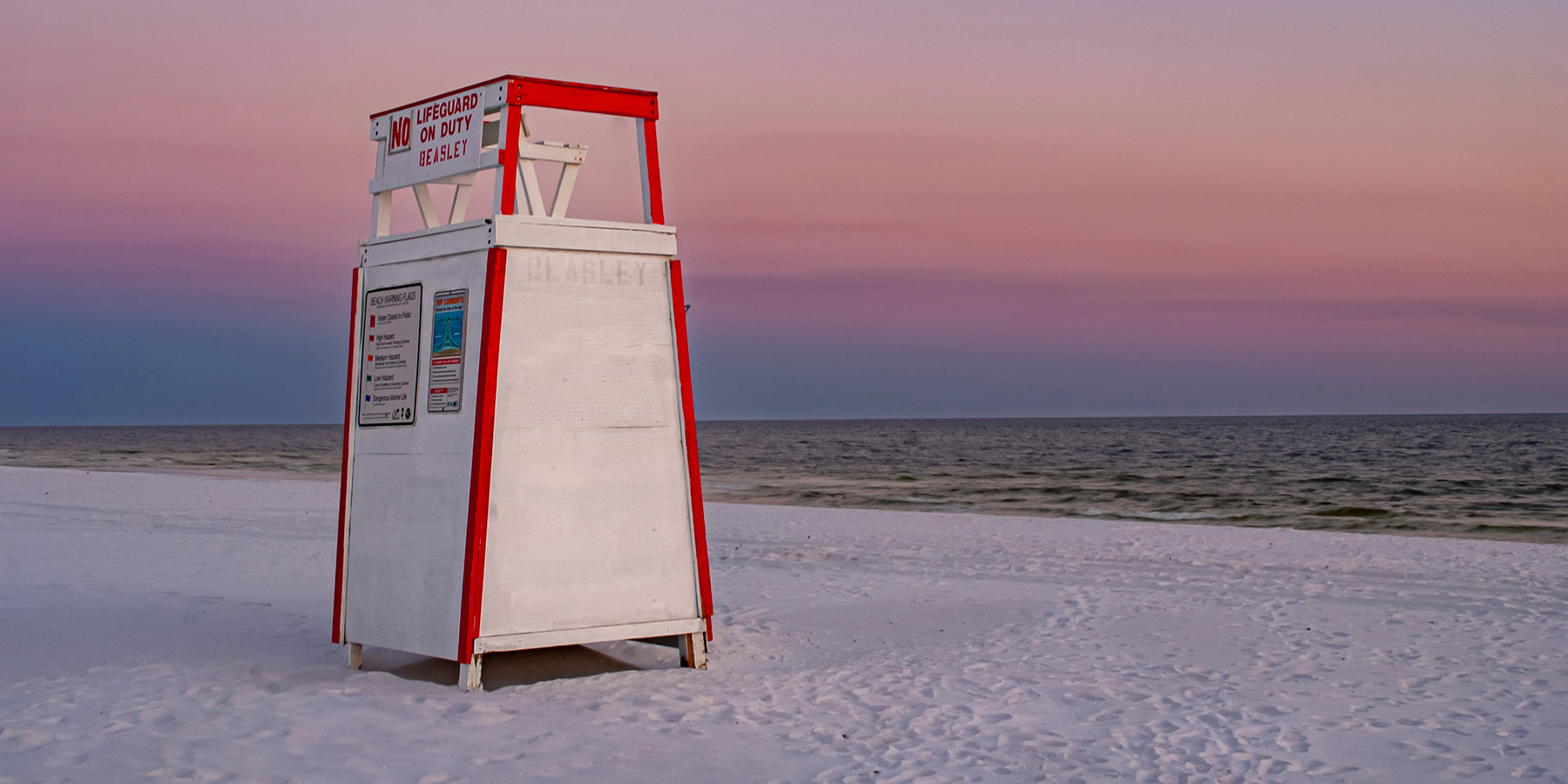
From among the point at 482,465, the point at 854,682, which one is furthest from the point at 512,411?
the point at 854,682

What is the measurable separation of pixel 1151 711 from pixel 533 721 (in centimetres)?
320

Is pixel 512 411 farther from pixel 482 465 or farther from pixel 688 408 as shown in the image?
pixel 688 408

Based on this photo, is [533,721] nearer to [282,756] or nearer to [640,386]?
[282,756]

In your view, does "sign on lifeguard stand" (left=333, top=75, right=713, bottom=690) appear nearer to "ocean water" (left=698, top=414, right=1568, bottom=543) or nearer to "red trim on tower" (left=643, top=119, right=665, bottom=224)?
"red trim on tower" (left=643, top=119, right=665, bottom=224)

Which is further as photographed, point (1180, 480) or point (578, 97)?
point (1180, 480)

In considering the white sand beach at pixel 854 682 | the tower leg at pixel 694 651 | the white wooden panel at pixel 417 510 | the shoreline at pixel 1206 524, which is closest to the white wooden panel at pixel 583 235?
the white wooden panel at pixel 417 510

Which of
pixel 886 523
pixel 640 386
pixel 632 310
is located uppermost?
pixel 632 310

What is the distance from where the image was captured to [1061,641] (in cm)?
835

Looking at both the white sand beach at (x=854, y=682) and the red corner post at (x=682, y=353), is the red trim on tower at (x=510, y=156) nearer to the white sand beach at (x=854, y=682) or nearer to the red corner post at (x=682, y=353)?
the red corner post at (x=682, y=353)

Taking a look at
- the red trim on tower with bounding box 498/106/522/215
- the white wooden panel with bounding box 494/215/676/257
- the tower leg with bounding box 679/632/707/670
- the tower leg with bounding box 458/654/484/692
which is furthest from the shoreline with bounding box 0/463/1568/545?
the red trim on tower with bounding box 498/106/522/215

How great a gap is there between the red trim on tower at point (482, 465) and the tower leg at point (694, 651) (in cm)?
137

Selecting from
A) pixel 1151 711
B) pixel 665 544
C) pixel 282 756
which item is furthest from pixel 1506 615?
pixel 282 756

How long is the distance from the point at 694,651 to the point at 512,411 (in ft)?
6.16

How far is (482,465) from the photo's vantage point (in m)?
6.28
